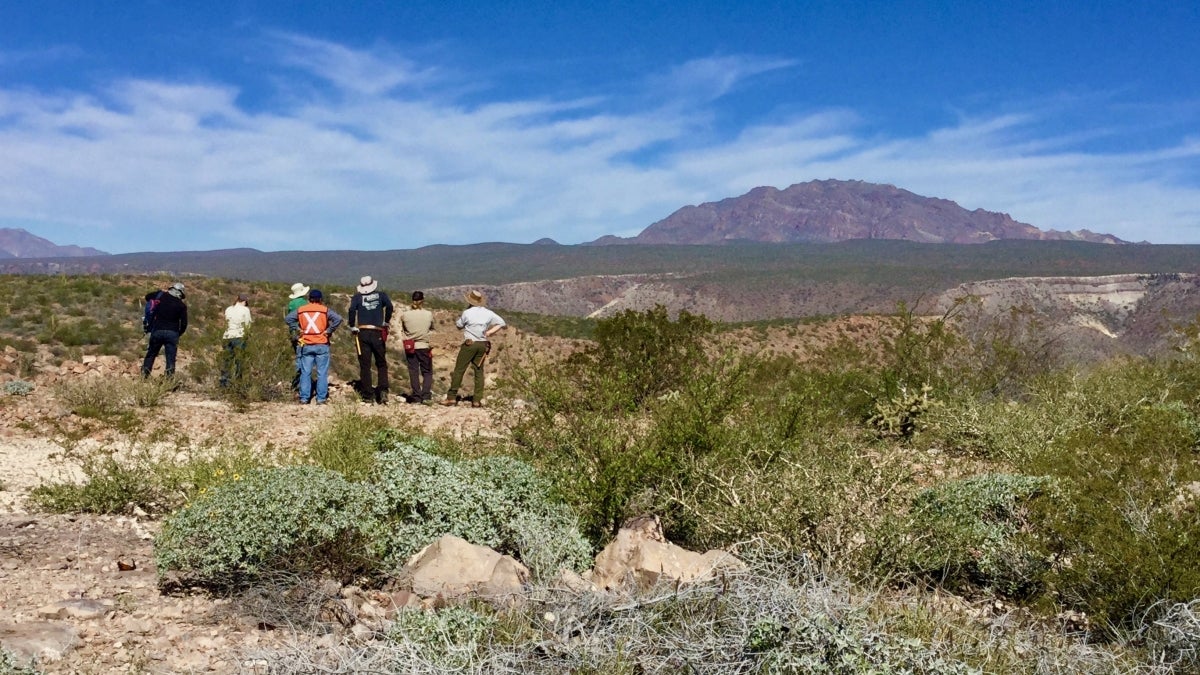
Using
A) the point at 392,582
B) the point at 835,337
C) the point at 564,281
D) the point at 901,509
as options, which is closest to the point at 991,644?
the point at 901,509

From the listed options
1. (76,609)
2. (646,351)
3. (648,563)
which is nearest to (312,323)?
(646,351)

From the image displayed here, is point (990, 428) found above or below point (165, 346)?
below

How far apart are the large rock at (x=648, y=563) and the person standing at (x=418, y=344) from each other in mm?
7458

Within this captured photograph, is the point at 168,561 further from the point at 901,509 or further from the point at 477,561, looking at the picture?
the point at 901,509

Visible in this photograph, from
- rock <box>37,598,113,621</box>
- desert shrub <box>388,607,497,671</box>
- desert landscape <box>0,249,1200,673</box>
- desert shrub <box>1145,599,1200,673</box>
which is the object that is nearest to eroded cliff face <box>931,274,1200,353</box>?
desert landscape <box>0,249,1200,673</box>

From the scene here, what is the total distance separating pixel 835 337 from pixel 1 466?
3180 centimetres

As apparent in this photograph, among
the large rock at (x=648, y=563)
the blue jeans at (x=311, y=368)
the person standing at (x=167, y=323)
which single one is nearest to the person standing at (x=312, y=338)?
the blue jeans at (x=311, y=368)

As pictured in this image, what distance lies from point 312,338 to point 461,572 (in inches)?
301

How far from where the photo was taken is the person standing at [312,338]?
11.3 m

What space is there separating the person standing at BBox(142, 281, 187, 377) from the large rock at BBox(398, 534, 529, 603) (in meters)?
→ 8.86

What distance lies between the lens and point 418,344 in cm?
1200

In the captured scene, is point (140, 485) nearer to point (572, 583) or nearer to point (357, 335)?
point (572, 583)

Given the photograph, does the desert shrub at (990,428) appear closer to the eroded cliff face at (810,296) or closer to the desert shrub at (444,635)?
the desert shrub at (444,635)

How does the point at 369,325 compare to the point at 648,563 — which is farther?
the point at 369,325
